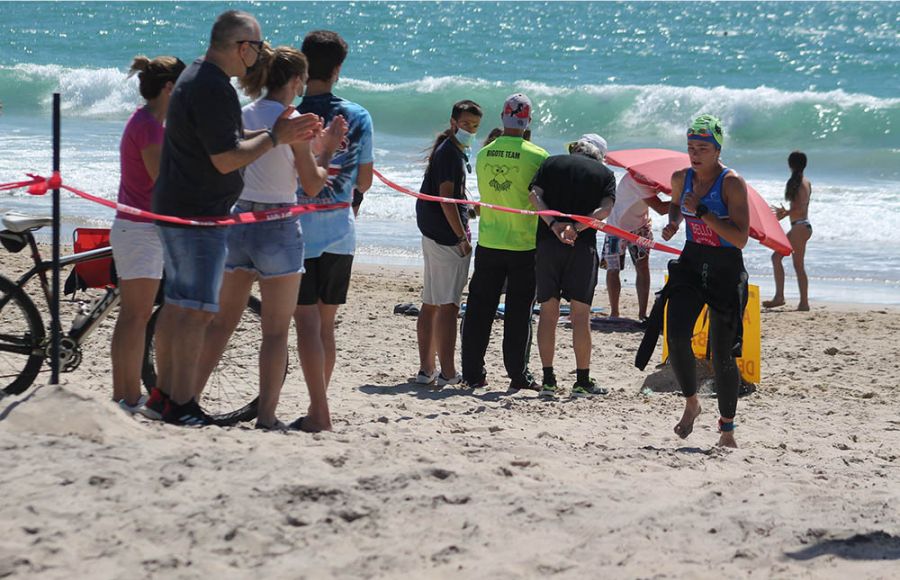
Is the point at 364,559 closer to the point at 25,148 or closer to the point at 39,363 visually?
the point at 39,363

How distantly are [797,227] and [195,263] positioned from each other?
292 inches

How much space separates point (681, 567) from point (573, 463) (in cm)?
113

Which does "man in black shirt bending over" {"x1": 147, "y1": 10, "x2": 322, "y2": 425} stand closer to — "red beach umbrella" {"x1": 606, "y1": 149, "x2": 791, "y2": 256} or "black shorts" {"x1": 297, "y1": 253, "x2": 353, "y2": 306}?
"black shorts" {"x1": 297, "y1": 253, "x2": 353, "y2": 306}

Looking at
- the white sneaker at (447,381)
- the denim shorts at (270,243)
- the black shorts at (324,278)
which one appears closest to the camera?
the denim shorts at (270,243)

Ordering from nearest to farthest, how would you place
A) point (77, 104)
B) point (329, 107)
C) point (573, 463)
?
point (573, 463) < point (329, 107) < point (77, 104)

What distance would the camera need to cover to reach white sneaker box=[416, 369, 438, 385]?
7.26m

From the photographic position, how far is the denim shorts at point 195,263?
15.5 feet

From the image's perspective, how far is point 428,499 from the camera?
420 centimetres

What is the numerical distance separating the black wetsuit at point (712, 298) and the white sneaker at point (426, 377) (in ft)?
5.97

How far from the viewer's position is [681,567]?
3854mm

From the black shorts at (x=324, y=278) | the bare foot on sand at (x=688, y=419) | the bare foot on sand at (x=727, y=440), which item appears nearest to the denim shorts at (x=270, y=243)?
the black shorts at (x=324, y=278)

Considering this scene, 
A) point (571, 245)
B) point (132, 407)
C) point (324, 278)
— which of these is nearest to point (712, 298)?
point (571, 245)

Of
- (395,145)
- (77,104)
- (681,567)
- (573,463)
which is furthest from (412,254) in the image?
(77,104)

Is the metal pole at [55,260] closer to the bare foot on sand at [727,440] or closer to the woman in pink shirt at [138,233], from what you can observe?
the woman in pink shirt at [138,233]
